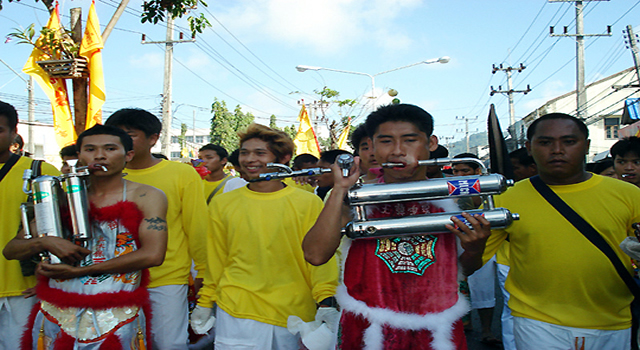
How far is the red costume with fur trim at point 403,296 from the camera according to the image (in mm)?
2016

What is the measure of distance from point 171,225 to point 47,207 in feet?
A: 3.79

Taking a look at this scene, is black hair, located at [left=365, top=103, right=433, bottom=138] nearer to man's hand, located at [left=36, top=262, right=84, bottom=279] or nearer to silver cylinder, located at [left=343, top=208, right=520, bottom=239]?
silver cylinder, located at [left=343, top=208, right=520, bottom=239]

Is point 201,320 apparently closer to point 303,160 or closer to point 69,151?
point 69,151

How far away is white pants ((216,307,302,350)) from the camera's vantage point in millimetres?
2727

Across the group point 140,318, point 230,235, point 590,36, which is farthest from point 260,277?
point 590,36

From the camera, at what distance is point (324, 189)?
6043 millimetres

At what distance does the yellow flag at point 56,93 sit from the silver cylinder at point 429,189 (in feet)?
15.7

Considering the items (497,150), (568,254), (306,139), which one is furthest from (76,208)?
(306,139)

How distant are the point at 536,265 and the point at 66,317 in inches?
107

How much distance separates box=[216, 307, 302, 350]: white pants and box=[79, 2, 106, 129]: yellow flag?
3586 mm

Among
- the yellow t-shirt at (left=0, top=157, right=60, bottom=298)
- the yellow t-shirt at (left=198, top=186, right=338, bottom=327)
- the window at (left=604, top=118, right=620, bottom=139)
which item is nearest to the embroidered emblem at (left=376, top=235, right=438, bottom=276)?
the yellow t-shirt at (left=198, top=186, right=338, bottom=327)

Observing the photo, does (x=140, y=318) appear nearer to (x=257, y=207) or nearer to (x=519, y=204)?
(x=257, y=207)

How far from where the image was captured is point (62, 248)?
7.85ft

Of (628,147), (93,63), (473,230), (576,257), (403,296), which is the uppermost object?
(93,63)
